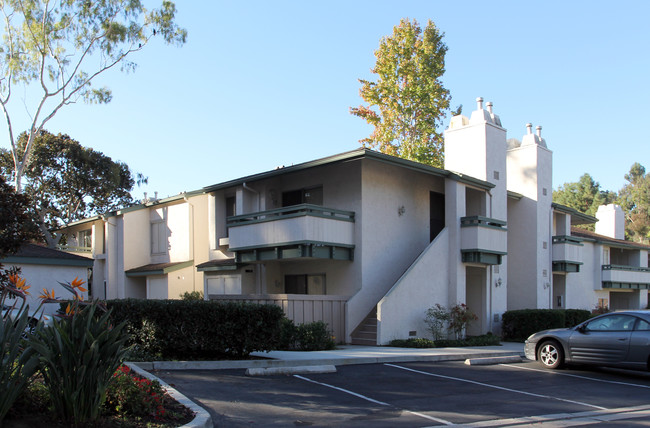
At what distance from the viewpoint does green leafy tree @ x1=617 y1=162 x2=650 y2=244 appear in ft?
214

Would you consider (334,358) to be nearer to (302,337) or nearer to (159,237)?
(302,337)

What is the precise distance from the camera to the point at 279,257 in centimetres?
2009

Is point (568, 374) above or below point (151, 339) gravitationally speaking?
below

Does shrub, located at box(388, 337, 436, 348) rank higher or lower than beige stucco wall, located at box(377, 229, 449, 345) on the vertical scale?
lower

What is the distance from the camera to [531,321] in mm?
22281

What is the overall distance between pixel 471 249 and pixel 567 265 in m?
7.90

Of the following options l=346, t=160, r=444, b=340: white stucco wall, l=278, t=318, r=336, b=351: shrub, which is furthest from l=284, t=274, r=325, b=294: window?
l=278, t=318, r=336, b=351: shrub

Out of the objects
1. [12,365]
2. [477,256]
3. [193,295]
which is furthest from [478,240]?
[12,365]

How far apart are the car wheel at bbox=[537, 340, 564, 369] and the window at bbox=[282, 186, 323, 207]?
9.91 m

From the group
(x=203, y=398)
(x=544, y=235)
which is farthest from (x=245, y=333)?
(x=544, y=235)

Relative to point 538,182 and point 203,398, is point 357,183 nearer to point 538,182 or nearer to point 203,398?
point 538,182

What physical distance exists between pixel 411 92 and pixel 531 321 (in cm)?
1914

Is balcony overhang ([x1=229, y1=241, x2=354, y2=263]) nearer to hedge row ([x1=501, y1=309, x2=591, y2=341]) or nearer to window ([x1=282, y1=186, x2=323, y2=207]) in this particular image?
window ([x1=282, y1=186, x2=323, y2=207])

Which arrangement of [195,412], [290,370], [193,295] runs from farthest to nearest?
[193,295]
[290,370]
[195,412]
